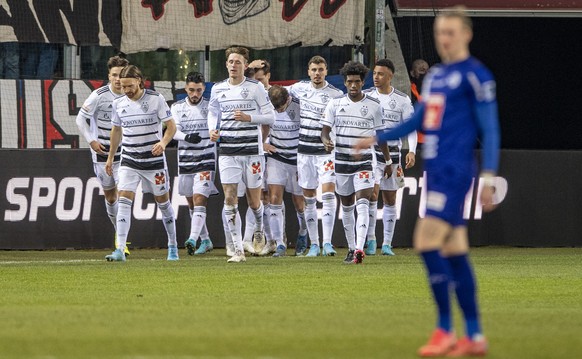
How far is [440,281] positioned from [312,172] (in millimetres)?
11607

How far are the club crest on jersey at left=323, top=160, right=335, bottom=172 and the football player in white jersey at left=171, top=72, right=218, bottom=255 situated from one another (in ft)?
5.63

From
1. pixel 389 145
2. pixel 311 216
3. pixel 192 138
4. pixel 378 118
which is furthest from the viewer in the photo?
pixel 192 138

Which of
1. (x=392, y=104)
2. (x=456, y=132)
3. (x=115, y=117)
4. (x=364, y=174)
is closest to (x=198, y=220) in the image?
(x=115, y=117)

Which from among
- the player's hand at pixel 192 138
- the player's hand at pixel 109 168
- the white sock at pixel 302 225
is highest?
the player's hand at pixel 192 138

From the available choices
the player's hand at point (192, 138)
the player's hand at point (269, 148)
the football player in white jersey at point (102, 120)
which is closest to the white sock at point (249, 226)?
the player's hand at point (269, 148)

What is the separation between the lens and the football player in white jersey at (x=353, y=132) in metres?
18.4

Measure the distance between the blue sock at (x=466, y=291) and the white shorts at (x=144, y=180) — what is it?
997cm

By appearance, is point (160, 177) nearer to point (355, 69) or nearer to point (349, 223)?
point (349, 223)

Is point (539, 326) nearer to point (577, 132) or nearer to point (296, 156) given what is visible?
point (296, 156)

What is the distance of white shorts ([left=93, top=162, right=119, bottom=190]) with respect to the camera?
19438 mm

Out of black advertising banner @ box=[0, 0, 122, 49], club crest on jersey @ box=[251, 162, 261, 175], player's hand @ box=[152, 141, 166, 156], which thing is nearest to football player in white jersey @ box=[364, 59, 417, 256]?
club crest on jersey @ box=[251, 162, 261, 175]

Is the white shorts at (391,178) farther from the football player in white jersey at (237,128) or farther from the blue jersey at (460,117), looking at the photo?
the blue jersey at (460,117)

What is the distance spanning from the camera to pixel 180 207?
2198cm

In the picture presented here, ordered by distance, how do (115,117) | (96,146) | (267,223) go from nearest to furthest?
(115,117), (96,146), (267,223)
